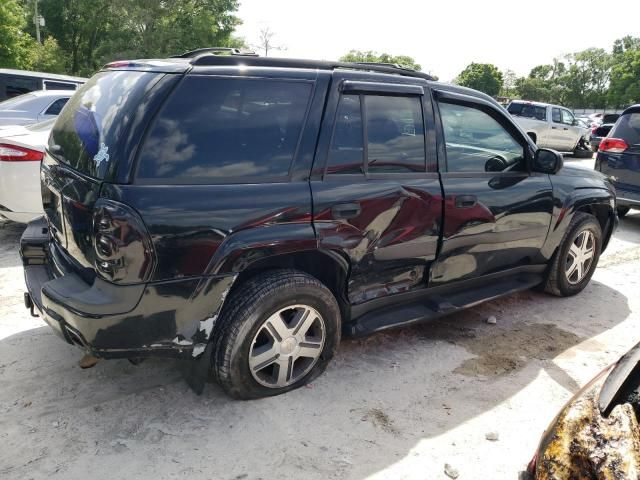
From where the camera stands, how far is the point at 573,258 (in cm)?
470

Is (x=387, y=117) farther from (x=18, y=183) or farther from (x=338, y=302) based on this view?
(x=18, y=183)

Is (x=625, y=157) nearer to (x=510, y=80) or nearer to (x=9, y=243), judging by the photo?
(x=9, y=243)

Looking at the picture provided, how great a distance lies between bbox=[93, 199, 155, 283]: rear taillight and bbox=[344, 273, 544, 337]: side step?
140 centimetres

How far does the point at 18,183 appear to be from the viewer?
5023mm

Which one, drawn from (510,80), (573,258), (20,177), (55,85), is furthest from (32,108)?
(510,80)

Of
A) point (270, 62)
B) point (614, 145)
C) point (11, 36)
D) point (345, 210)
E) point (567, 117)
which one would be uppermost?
point (11, 36)

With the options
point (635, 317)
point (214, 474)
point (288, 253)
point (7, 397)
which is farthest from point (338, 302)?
point (635, 317)

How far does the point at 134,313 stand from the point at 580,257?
4.09 m

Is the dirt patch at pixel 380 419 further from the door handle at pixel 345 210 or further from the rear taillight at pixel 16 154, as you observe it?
the rear taillight at pixel 16 154

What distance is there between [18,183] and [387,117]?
154 inches

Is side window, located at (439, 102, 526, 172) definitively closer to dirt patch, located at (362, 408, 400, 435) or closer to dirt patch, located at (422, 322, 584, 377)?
dirt patch, located at (422, 322, 584, 377)

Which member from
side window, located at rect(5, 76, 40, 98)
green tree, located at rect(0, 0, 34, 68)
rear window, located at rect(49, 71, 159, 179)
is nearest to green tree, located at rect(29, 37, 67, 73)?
green tree, located at rect(0, 0, 34, 68)

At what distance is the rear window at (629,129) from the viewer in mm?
7344

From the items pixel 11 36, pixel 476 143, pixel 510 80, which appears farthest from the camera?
pixel 510 80
